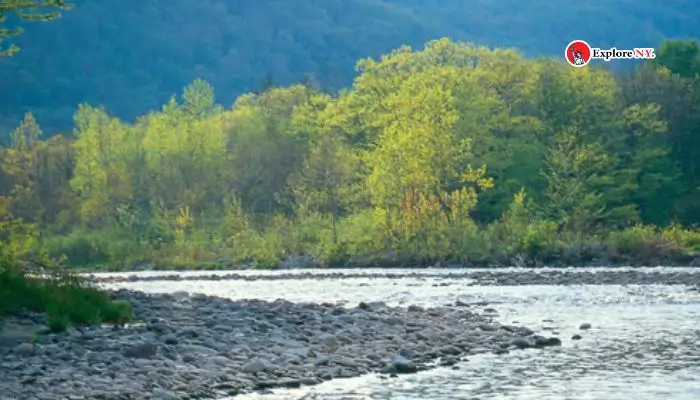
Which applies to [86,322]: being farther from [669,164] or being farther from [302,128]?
[302,128]

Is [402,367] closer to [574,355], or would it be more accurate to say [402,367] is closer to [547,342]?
[574,355]

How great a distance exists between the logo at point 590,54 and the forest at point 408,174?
1.49 meters

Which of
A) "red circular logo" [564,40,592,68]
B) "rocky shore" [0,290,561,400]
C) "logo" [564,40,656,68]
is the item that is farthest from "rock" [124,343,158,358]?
"red circular logo" [564,40,592,68]

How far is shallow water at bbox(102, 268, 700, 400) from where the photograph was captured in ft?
62.0

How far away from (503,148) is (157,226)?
28.0 metres

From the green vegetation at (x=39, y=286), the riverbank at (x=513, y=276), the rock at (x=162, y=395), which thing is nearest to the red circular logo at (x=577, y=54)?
the riverbank at (x=513, y=276)

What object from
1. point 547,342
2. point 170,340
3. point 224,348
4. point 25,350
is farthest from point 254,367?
point 547,342

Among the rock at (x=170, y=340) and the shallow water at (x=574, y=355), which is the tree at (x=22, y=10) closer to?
the rock at (x=170, y=340)

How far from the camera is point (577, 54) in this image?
92438 millimetres

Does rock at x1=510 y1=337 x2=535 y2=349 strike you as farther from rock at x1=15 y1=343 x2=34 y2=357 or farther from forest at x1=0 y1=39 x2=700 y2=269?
forest at x1=0 y1=39 x2=700 y2=269

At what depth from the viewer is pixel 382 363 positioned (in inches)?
862

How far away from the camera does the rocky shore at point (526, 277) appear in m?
46.3

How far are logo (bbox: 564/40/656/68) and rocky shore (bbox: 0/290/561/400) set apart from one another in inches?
2483

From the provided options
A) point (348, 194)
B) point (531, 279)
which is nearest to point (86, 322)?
point (531, 279)
